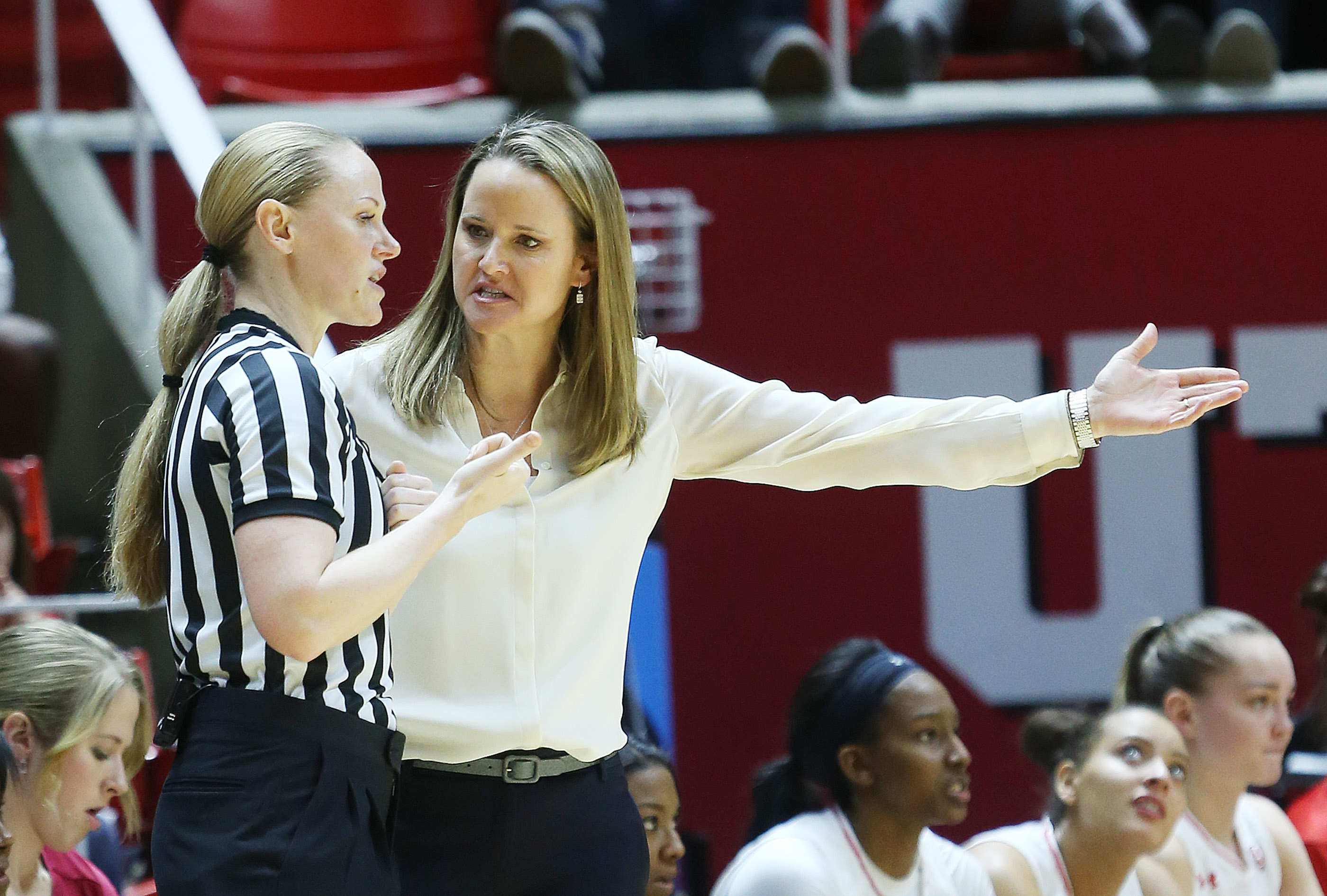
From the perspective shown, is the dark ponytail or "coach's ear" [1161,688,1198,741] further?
"coach's ear" [1161,688,1198,741]

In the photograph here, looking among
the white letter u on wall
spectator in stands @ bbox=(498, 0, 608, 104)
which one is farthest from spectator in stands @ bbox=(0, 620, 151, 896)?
the white letter u on wall

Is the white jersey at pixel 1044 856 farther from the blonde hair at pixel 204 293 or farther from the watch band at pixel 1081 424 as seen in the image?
the blonde hair at pixel 204 293

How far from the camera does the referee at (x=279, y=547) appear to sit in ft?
5.95

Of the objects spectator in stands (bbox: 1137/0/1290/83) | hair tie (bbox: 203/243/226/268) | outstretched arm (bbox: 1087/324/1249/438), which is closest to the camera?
hair tie (bbox: 203/243/226/268)

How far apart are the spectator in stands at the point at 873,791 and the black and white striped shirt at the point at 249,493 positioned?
157 centimetres

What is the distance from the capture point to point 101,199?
4691 mm

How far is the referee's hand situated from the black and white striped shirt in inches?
4.6

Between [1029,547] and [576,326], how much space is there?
10.2 feet

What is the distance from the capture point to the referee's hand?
1.90 meters

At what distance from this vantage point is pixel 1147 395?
2424 millimetres

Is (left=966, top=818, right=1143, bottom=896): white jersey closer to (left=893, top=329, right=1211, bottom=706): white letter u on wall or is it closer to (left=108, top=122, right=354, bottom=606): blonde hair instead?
(left=893, top=329, right=1211, bottom=706): white letter u on wall

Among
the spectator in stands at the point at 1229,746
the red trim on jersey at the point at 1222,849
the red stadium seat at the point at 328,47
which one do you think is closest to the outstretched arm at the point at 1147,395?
the spectator in stands at the point at 1229,746

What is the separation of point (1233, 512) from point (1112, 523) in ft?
1.10

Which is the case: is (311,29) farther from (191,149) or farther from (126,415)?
(191,149)
